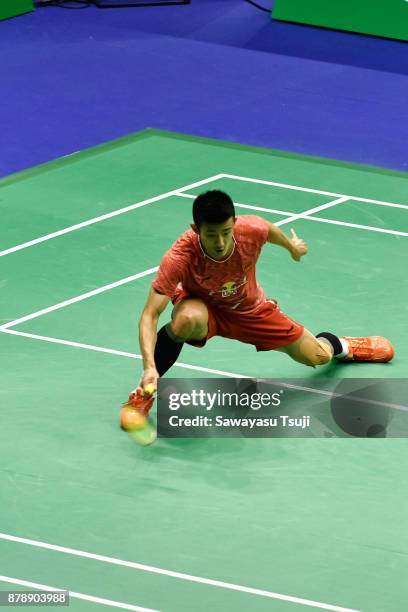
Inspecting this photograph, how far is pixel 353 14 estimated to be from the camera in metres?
15.3

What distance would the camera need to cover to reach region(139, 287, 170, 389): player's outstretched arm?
6.86 meters

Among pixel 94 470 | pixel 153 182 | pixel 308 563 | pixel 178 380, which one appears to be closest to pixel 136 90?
pixel 153 182

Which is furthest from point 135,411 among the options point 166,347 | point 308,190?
point 308,190

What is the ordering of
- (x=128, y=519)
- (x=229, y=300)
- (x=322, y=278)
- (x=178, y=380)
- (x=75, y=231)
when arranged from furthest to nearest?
(x=75, y=231) < (x=322, y=278) < (x=178, y=380) < (x=229, y=300) < (x=128, y=519)

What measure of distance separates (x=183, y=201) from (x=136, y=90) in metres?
3.28

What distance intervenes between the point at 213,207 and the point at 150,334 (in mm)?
820

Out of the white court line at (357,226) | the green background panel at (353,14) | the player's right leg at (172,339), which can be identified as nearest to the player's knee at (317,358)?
the player's right leg at (172,339)

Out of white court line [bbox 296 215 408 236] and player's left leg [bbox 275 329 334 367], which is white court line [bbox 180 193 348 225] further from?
player's left leg [bbox 275 329 334 367]

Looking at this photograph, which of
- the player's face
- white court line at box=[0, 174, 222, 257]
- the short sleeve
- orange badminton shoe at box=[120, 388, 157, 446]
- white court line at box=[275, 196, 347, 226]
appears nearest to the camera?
the player's face

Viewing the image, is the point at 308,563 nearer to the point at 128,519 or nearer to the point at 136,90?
the point at 128,519

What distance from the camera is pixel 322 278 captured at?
9.55 metres

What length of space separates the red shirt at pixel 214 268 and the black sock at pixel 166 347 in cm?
28

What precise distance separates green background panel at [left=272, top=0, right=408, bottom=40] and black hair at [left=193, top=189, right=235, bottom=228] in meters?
8.66

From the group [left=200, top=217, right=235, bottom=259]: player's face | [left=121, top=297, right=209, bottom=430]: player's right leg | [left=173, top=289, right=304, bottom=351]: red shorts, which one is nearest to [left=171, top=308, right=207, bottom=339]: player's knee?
[left=121, top=297, right=209, bottom=430]: player's right leg
